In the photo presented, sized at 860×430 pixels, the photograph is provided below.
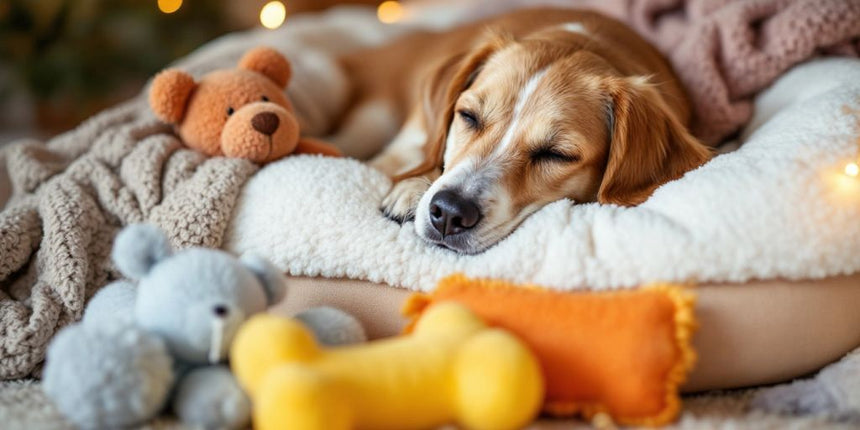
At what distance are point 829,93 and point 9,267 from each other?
6.07 feet

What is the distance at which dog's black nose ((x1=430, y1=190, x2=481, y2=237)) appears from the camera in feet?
4.95

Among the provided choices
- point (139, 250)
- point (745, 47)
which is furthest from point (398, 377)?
point (745, 47)

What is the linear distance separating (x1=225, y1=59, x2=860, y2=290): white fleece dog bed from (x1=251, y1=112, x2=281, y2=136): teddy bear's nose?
10 cm

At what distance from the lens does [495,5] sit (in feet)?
10.1

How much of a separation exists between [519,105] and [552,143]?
13 centimetres

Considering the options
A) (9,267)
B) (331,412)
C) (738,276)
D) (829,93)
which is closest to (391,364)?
(331,412)

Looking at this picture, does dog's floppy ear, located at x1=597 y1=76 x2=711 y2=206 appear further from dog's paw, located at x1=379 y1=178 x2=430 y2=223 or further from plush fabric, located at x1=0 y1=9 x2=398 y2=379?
plush fabric, located at x1=0 y1=9 x2=398 y2=379

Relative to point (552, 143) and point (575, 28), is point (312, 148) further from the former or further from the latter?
point (575, 28)

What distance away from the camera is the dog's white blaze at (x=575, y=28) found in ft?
6.93

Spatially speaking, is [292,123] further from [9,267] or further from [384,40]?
[384,40]

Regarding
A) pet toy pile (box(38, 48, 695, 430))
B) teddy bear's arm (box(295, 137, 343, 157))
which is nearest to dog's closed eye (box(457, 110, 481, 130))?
teddy bear's arm (box(295, 137, 343, 157))

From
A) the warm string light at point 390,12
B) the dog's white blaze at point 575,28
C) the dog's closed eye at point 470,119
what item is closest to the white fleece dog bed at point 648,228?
the dog's closed eye at point 470,119

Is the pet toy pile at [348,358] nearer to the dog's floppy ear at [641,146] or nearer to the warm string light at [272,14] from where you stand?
the dog's floppy ear at [641,146]

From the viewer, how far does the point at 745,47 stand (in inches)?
82.4
